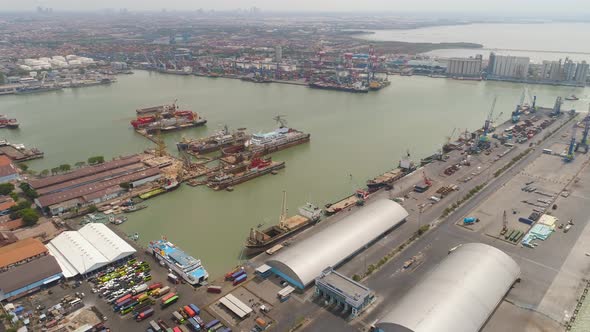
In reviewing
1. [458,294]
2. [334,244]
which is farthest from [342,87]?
[458,294]

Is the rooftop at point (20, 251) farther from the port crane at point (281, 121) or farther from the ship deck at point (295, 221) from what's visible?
the port crane at point (281, 121)

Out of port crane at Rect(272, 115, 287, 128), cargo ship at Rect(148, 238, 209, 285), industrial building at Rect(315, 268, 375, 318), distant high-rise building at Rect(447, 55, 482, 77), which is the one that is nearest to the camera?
industrial building at Rect(315, 268, 375, 318)

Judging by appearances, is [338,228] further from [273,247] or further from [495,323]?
[495,323]

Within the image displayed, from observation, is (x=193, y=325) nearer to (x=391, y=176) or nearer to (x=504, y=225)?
(x=504, y=225)

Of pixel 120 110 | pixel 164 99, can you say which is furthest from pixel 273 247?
Answer: pixel 164 99

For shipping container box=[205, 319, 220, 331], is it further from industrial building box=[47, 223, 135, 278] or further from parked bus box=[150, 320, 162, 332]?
industrial building box=[47, 223, 135, 278]

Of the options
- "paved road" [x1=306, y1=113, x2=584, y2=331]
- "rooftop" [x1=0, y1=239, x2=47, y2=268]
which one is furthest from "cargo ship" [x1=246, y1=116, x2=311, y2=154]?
"rooftop" [x1=0, y1=239, x2=47, y2=268]
